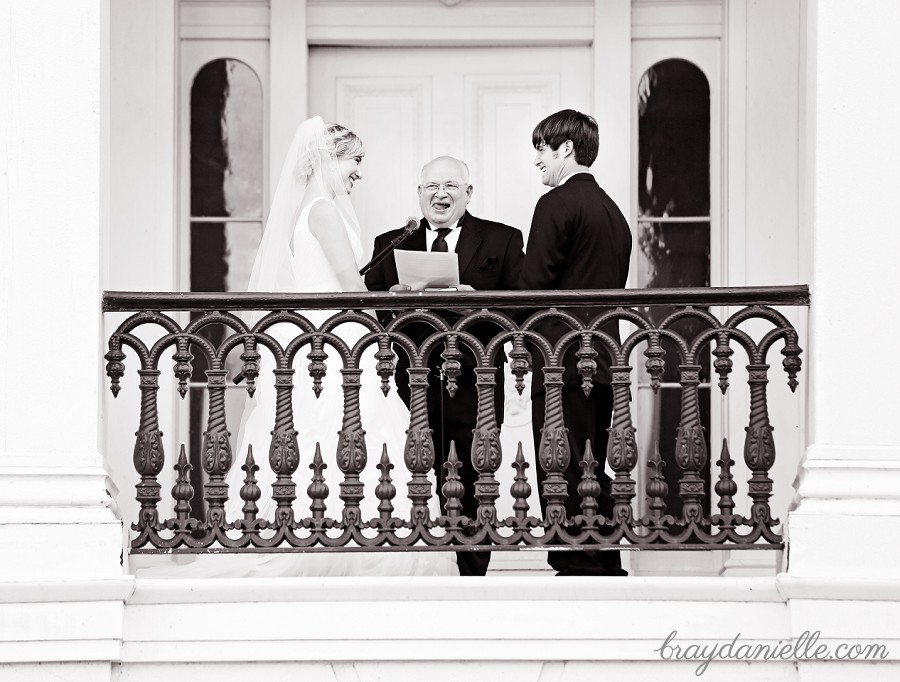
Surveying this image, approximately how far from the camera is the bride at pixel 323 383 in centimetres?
657

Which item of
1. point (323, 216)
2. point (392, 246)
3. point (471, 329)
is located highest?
point (323, 216)

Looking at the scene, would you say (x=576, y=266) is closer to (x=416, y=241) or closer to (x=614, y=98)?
(x=416, y=241)

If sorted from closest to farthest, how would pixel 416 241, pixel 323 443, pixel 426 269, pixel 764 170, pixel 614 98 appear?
pixel 426 269 < pixel 323 443 < pixel 416 241 < pixel 764 170 < pixel 614 98

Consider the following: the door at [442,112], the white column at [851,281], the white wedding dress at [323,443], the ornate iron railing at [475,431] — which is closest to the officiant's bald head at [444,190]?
the white wedding dress at [323,443]

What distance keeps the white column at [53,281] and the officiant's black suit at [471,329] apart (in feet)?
5.39

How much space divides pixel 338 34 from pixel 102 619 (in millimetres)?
3968

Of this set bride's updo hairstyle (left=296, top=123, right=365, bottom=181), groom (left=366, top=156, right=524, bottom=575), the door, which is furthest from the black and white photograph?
the door

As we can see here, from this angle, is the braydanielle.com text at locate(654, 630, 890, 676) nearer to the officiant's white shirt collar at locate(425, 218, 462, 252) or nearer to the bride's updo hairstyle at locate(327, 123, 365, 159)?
the officiant's white shirt collar at locate(425, 218, 462, 252)

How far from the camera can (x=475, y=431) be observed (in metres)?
5.79

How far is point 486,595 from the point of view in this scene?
5.71 meters

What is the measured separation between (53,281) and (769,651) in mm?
3182

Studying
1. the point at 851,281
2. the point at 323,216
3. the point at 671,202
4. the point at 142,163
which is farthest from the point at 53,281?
the point at 671,202

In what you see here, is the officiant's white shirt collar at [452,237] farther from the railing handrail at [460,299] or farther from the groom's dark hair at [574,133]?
the railing handrail at [460,299]

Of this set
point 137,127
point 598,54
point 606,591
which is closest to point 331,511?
point 606,591
